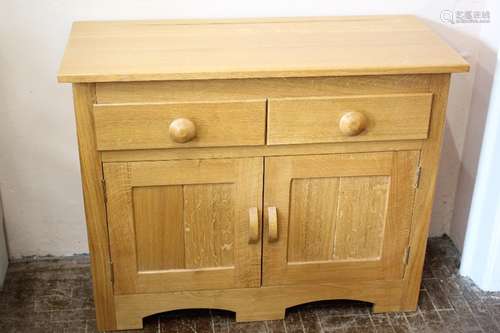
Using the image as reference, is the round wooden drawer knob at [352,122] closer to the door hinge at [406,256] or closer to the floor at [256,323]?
the door hinge at [406,256]

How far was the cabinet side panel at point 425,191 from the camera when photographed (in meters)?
1.74

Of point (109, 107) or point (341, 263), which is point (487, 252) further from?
point (109, 107)

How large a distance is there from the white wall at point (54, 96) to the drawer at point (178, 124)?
18.7 inches

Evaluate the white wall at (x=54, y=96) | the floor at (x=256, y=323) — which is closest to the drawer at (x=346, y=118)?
the white wall at (x=54, y=96)

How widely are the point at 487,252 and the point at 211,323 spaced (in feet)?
2.90

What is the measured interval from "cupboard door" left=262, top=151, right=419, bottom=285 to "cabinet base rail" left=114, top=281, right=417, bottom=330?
0.12 ft

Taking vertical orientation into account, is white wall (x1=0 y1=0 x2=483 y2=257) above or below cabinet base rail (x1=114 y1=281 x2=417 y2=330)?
above

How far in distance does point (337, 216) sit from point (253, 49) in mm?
508

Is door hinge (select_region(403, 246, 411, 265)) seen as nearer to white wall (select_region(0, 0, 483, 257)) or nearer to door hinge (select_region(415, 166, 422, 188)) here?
door hinge (select_region(415, 166, 422, 188))

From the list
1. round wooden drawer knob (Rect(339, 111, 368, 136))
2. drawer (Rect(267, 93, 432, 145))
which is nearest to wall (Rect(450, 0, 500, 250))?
drawer (Rect(267, 93, 432, 145))

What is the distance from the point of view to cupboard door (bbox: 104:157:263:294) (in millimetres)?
1741

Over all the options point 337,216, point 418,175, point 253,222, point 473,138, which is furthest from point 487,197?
point 253,222

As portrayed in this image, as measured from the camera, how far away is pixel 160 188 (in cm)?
176

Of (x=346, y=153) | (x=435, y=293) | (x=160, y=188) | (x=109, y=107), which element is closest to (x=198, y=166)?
(x=160, y=188)
